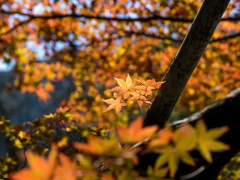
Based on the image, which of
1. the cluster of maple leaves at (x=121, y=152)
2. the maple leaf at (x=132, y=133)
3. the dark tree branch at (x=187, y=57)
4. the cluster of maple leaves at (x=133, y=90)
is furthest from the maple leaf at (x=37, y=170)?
the dark tree branch at (x=187, y=57)

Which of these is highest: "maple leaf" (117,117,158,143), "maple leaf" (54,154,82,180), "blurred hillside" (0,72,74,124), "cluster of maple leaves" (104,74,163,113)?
"blurred hillside" (0,72,74,124)

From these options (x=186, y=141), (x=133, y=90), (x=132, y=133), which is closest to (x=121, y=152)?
(x=132, y=133)

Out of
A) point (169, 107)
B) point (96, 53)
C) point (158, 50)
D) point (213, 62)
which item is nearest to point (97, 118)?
point (96, 53)

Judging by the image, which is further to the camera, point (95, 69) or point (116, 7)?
point (95, 69)

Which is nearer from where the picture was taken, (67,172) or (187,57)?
(67,172)

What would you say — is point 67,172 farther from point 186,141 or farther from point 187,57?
point 187,57

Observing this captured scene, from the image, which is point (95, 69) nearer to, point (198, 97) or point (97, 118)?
point (97, 118)

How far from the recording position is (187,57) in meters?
1.00

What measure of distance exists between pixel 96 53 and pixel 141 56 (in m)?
1.01

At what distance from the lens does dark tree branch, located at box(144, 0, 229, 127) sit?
0.95m

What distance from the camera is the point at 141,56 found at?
4152 millimetres

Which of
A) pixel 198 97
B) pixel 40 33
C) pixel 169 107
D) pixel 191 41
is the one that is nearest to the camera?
pixel 191 41

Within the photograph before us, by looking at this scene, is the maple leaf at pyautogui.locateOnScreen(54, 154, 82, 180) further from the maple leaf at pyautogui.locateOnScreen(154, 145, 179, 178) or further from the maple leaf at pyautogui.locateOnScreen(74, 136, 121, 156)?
the maple leaf at pyautogui.locateOnScreen(154, 145, 179, 178)

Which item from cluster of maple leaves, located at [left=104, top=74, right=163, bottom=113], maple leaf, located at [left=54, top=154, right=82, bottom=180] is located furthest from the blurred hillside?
maple leaf, located at [left=54, top=154, right=82, bottom=180]
